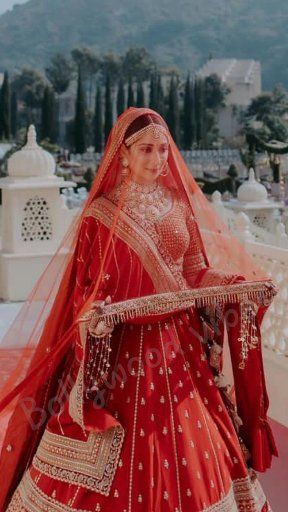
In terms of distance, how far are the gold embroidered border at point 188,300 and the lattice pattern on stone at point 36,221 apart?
13.4ft

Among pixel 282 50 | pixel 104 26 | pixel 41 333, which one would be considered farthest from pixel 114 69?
pixel 41 333

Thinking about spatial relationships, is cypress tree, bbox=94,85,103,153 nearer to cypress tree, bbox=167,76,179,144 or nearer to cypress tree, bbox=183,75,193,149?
cypress tree, bbox=167,76,179,144

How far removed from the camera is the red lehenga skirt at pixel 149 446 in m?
1.64

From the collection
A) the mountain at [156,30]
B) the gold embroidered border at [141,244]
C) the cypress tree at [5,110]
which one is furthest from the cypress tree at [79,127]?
the mountain at [156,30]

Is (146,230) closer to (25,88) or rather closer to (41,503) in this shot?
(41,503)

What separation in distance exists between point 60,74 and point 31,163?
4841 cm

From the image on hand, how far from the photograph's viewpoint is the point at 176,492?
1.63m

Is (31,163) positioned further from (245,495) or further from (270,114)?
(270,114)

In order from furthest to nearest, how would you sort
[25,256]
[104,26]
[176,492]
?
[104,26] → [25,256] → [176,492]

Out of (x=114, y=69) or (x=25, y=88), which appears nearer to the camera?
(x=25, y=88)

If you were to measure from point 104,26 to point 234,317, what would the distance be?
8836cm

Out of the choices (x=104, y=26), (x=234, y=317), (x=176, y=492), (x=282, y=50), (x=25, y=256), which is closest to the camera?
(x=176, y=492)

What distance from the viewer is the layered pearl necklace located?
5.88 ft

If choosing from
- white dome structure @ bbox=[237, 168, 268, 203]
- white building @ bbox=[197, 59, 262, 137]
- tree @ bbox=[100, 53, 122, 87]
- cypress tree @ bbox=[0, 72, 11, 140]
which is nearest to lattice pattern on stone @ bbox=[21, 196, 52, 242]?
white dome structure @ bbox=[237, 168, 268, 203]
